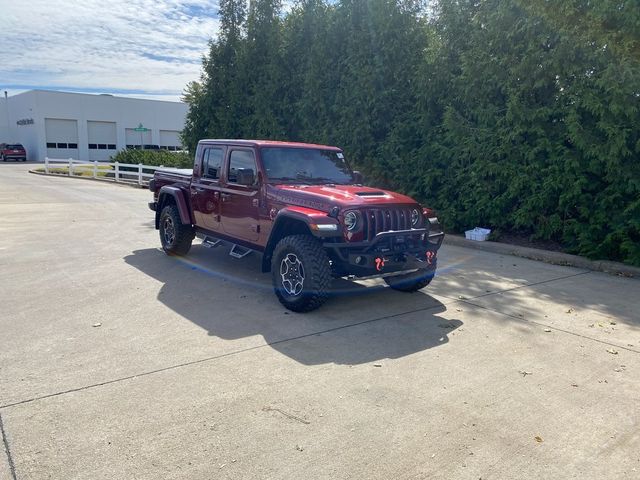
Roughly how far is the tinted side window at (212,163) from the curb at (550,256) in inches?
207

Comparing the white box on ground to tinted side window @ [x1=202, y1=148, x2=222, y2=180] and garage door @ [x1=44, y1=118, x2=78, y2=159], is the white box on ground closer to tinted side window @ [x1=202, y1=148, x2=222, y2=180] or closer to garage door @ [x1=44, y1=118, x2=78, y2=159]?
tinted side window @ [x1=202, y1=148, x2=222, y2=180]

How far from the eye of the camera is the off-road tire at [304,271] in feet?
18.0

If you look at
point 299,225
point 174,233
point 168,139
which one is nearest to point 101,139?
point 168,139

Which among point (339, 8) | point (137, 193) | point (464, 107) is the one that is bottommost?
point (137, 193)

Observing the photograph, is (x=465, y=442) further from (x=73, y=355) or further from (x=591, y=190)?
(x=591, y=190)

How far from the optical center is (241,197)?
681 cm

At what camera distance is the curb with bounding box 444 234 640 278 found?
8128 millimetres

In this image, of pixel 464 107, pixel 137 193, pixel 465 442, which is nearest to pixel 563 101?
pixel 464 107

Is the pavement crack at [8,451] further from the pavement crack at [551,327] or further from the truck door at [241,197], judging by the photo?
the pavement crack at [551,327]

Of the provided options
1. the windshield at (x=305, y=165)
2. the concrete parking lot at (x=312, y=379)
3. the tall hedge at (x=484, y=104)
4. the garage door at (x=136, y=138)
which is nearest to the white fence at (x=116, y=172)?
the tall hedge at (x=484, y=104)

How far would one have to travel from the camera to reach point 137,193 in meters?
19.6

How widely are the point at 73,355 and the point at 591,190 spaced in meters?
8.17

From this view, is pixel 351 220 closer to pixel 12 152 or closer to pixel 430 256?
pixel 430 256

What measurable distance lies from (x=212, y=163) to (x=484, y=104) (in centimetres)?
570
